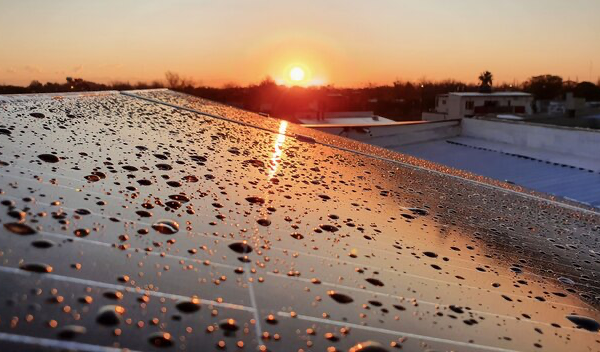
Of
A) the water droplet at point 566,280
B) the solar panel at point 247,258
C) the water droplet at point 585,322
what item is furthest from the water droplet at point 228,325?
the water droplet at point 566,280

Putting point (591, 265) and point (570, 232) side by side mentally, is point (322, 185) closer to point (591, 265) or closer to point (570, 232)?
point (591, 265)

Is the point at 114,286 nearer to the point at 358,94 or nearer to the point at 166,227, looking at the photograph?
the point at 166,227

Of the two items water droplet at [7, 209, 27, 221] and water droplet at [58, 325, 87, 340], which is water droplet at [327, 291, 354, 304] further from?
water droplet at [7, 209, 27, 221]

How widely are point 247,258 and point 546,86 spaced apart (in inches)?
1766

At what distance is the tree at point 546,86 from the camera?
130 feet

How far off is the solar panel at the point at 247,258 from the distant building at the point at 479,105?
66.8 ft

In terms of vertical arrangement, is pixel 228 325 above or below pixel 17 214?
below

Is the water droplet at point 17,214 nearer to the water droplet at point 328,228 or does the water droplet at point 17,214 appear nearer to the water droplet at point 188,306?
the water droplet at point 188,306

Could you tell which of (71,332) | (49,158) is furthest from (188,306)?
(49,158)

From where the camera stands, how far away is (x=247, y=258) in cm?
108

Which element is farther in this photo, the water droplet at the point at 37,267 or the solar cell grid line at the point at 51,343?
the water droplet at the point at 37,267

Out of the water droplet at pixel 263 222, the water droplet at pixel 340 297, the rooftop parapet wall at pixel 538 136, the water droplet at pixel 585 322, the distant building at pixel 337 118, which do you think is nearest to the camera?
the water droplet at pixel 340 297

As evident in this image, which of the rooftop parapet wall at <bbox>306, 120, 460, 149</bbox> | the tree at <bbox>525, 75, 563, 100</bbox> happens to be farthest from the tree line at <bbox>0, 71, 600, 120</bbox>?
the rooftop parapet wall at <bbox>306, 120, 460, 149</bbox>

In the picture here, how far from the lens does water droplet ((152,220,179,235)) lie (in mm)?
1125
